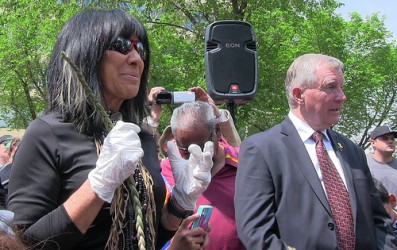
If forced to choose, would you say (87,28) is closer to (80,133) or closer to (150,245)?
(80,133)

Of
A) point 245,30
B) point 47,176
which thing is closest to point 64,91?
point 47,176

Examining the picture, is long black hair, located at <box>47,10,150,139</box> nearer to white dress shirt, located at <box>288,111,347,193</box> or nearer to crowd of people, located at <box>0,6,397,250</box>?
crowd of people, located at <box>0,6,397,250</box>

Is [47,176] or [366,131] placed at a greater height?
[47,176]

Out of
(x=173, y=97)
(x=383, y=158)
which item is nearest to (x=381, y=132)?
(x=383, y=158)

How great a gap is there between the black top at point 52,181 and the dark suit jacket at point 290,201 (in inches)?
46.3

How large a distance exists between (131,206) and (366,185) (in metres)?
1.68

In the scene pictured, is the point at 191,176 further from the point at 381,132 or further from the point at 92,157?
the point at 381,132

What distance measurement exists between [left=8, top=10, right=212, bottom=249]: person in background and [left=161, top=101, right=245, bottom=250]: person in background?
0.88 meters

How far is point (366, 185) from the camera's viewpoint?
3041mm

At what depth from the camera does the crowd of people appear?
1.72 metres

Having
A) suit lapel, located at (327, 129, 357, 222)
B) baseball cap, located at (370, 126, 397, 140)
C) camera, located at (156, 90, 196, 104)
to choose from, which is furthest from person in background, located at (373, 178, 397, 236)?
baseball cap, located at (370, 126, 397, 140)

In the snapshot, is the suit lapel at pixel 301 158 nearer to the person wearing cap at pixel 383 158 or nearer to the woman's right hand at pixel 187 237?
the woman's right hand at pixel 187 237

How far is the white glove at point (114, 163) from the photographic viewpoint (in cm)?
168

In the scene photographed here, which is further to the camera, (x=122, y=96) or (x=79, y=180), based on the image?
(x=122, y=96)
